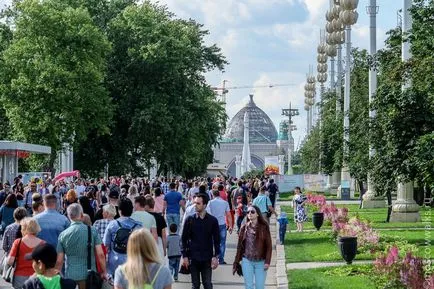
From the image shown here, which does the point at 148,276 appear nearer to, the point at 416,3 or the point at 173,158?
the point at 416,3

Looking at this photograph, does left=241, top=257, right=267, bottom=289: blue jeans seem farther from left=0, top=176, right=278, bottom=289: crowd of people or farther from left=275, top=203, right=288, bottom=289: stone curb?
left=275, top=203, right=288, bottom=289: stone curb

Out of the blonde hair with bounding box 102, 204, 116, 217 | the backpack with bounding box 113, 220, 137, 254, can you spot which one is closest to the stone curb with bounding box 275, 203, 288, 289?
the blonde hair with bounding box 102, 204, 116, 217

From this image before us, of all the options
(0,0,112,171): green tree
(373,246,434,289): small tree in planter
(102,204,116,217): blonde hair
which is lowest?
(373,246,434,289): small tree in planter

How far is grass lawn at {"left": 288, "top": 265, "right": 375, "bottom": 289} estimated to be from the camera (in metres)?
18.8

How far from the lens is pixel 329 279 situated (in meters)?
20.0

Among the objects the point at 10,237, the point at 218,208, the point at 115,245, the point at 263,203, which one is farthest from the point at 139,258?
the point at 263,203

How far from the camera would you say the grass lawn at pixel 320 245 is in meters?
25.0

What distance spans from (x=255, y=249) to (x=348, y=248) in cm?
816

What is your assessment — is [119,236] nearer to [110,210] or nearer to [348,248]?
[110,210]

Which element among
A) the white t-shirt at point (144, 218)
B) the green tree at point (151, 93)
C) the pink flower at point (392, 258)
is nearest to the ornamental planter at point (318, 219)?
the pink flower at point (392, 258)

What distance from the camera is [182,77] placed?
71750mm

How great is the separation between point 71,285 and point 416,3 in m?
19.5

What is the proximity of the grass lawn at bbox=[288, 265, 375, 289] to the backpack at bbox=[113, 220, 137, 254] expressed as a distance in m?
6.36

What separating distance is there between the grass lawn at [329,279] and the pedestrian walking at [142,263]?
395 inches
